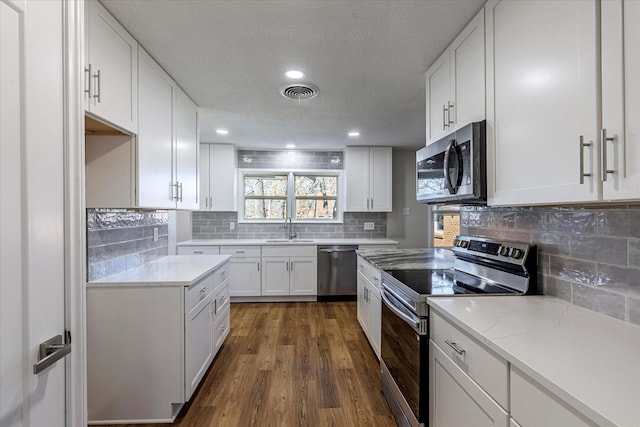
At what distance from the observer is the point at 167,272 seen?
7.09 ft

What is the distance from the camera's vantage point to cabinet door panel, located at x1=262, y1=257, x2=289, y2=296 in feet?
13.9

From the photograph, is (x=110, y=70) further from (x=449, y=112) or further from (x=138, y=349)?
(x=449, y=112)

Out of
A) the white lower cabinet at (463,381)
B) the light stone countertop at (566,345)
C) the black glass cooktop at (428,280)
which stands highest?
the black glass cooktop at (428,280)

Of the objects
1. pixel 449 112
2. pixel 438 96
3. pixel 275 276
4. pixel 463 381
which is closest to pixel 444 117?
pixel 449 112

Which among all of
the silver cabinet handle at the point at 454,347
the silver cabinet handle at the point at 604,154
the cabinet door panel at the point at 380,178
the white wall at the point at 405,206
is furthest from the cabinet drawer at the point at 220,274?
the white wall at the point at 405,206

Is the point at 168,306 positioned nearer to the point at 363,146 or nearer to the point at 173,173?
the point at 173,173

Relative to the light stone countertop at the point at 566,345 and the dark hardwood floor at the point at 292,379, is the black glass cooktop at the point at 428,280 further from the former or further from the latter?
the dark hardwood floor at the point at 292,379

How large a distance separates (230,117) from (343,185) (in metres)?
2.17

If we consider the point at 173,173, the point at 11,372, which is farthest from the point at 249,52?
the point at 11,372

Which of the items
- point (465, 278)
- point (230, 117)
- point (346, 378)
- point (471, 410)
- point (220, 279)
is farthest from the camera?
point (230, 117)

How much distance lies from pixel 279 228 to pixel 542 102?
13.2 feet

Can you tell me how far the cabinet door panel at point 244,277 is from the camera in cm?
420

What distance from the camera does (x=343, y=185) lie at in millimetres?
4852

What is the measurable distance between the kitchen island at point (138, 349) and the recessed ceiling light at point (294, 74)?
158cm
